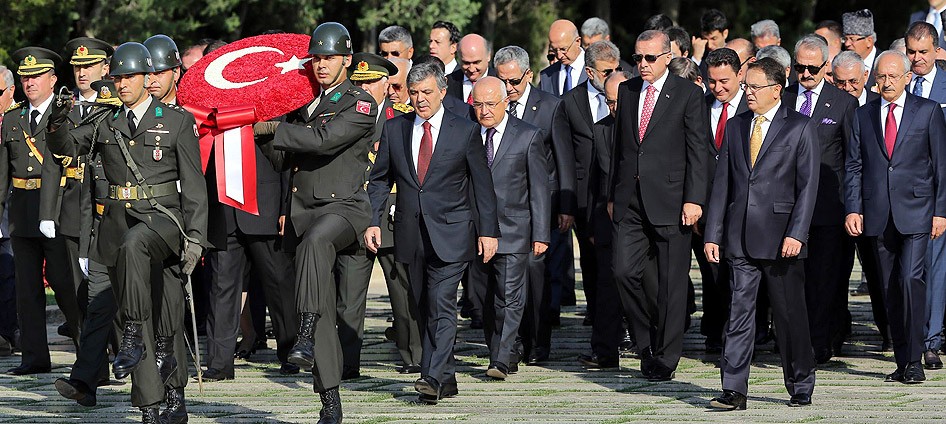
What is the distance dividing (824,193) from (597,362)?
1.86 m

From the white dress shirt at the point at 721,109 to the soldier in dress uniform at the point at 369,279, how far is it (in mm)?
2153

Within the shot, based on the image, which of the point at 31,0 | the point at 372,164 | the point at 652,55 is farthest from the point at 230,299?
the point at 31,0

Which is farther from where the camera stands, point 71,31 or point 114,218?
point 71,31

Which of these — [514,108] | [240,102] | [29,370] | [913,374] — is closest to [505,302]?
[514,108]

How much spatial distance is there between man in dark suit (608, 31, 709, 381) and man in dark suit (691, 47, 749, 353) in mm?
304

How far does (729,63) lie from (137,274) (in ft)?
14.2

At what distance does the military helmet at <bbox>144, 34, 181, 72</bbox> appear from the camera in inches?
385

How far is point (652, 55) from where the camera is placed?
11.4 metres

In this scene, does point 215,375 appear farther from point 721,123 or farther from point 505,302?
point 721,123

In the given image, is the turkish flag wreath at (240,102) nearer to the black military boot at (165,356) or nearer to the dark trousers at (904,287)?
the black military boot at (165,356)

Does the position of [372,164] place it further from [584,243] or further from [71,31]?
[71,31]

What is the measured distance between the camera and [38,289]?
40.2 feet

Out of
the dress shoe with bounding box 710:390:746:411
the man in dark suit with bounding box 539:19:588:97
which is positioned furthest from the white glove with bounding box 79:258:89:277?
the man in dark suit with bounding box 539:19:588:97

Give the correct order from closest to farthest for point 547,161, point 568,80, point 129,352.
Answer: point 129,352 → point 547,161 → point 568,80
